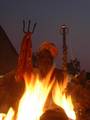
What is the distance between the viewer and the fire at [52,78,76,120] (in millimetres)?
8852

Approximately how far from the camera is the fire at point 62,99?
885cm

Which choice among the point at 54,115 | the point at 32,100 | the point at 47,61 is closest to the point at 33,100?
the point at 32,100

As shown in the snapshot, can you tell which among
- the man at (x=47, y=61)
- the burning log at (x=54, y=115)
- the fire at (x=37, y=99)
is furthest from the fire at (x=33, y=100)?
the burning log at (x=54, y=115)

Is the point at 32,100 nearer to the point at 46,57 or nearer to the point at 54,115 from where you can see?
the point at 46,57

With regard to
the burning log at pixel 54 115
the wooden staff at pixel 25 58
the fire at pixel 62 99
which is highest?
the wooden staff at pixel 25 58

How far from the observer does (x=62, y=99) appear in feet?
30.1

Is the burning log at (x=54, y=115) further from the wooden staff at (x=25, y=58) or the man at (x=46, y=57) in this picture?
the wooden staff at (x=25, y=58)

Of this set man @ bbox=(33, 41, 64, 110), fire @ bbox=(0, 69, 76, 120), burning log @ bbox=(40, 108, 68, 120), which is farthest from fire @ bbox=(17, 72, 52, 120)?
burning log @ bbox=(40, 108, 68, 120)

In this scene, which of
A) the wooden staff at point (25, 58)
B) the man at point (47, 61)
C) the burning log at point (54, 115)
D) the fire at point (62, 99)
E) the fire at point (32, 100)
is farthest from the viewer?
the wooden staff at point (25, 58)

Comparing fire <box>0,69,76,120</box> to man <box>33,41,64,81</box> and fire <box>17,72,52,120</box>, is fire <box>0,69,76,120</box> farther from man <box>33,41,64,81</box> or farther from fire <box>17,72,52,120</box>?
man <box>33,41,64,81</box>

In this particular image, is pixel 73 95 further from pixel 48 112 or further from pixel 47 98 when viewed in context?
pixel 48 112

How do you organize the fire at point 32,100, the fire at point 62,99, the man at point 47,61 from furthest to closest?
the man at point 47,61 < the fire at point 62,99 < the fire at point 32,100

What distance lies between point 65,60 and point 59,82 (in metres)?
11.9

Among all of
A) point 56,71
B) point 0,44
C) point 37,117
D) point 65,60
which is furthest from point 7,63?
point 37,117
